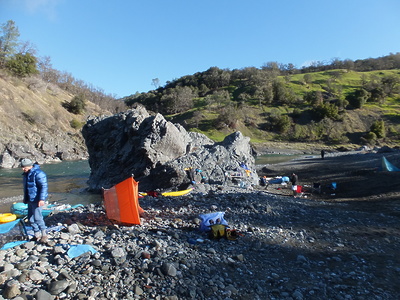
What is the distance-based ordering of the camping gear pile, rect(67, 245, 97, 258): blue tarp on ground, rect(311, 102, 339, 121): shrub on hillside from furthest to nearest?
1. rect(311, 102, 339, 121): shrub on hillside
2. the camping gear pile
3. rect(67, 245, 97, 258): blue tarp on ground

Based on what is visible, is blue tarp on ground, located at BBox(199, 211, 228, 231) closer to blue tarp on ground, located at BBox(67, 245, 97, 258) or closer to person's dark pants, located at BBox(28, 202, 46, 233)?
blue tarp on ground, located at BBox(67, 245, 97, 258)

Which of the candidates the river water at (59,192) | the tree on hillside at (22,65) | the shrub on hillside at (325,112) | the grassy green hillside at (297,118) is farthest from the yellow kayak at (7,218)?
the shrub on hillside at (325,112)

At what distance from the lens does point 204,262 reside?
21.4 ft

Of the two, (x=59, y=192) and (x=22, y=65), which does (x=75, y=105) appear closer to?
(x=22, y=65)

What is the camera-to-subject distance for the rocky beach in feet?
17.0

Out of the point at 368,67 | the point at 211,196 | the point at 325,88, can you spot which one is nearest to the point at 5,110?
the point at 211,196

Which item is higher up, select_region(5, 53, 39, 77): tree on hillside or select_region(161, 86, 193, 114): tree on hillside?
select_region(5, 53, 39, 77): tree on hillside

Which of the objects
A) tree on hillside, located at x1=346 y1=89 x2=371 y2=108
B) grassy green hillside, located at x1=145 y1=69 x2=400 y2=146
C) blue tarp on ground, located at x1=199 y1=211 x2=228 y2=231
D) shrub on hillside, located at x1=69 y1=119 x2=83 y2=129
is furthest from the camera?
tree on hillside, located at x1=346 y1=89 x2=371 y2=108

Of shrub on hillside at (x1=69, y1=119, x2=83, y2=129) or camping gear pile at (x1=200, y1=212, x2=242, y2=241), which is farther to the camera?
shrub on hillside at (x1=69, y1=119, x2=83, y2=129)

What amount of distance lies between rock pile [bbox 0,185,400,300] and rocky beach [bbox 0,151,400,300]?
0.02 metres

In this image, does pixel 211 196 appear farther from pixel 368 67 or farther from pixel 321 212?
pixel 368 67

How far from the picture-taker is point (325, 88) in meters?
109

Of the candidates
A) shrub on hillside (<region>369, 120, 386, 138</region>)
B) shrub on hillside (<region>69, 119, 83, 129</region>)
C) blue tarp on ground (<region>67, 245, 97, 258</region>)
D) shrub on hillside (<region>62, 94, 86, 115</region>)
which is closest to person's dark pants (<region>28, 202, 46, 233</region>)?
blue tarp on ground (<region>67, 245, 97, 258</region>)

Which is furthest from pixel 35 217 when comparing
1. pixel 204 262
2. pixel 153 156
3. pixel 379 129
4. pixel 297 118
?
pixel 297 118
